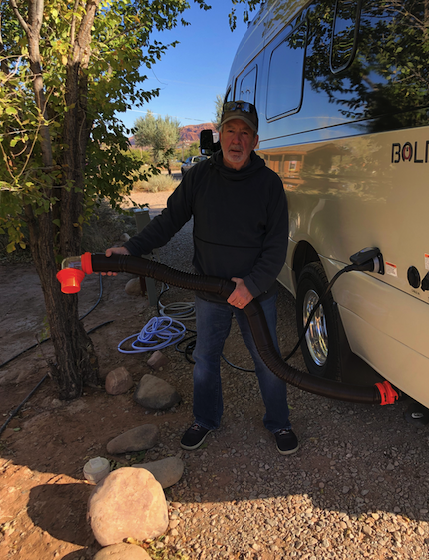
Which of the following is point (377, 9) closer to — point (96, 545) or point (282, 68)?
A: point (282, 68)

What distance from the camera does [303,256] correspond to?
3.50 meters

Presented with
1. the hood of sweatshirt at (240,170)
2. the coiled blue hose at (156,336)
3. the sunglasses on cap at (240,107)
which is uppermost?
the sunglasses on cap at (240,107)

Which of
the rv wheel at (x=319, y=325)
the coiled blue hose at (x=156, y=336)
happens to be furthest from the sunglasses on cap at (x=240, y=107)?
the coiled blue hose at (x=156, y=336)

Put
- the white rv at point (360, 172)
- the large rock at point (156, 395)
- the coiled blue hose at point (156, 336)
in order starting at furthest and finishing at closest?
the coiled blue hose at point (156, 336) → the large rock at point (156, 395) → the white rv at point (360, 172)

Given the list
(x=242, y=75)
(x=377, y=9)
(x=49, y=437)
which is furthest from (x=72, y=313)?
(x=242, y=75)

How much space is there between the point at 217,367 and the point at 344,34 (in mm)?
2256

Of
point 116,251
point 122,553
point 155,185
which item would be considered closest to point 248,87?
point 116,251

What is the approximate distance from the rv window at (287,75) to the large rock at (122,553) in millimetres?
3161

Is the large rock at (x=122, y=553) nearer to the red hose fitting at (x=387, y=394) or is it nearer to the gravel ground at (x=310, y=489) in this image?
the gravel ground at (x=310, y=489)

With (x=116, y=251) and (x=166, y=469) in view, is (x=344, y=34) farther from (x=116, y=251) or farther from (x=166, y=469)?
(x=166, y=469)

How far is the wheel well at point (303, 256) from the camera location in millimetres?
3267

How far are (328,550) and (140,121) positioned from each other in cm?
3910

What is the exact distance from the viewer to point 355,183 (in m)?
2.32

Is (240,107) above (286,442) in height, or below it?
above
